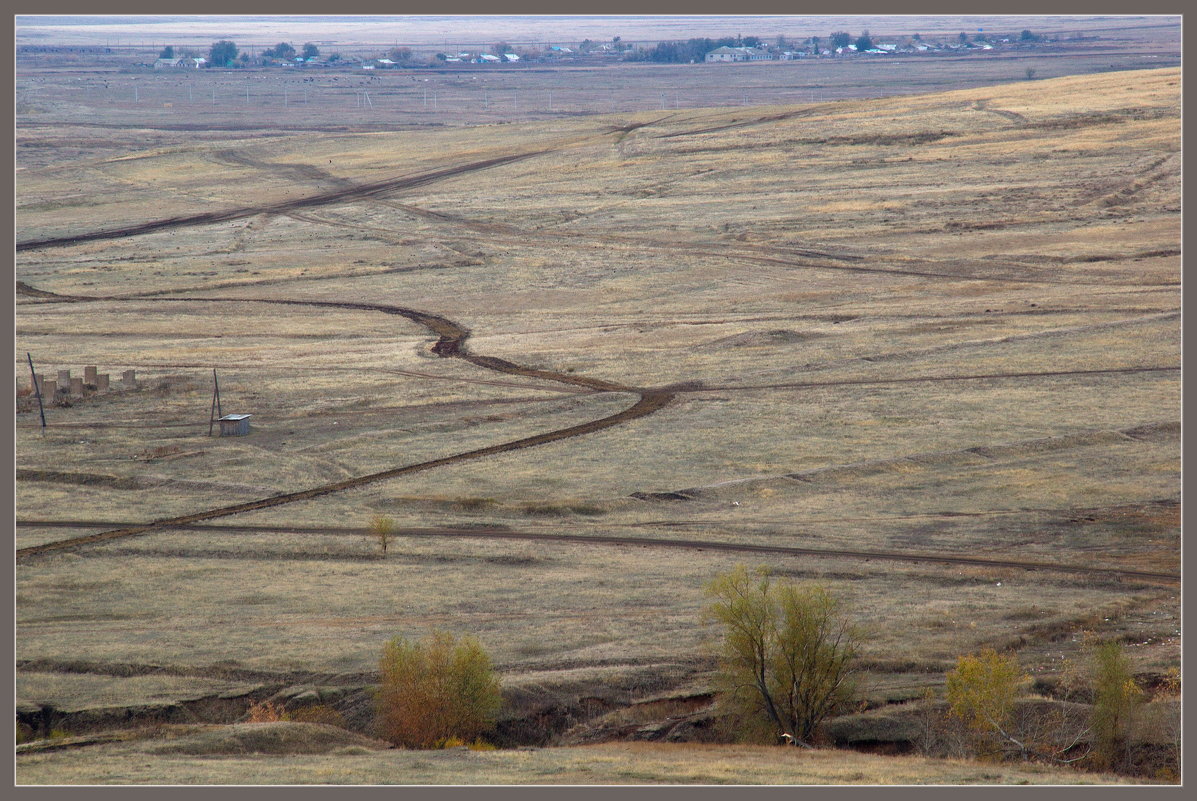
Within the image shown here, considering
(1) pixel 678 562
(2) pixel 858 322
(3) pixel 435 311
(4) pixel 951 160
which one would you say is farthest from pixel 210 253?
(1) pixel 678 562

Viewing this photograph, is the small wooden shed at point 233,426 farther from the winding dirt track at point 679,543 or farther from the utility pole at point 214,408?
the winding dirt track at point 679,543

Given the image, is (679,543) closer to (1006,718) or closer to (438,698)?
(438,698)

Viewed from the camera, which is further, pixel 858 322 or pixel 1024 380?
pixel 858 322

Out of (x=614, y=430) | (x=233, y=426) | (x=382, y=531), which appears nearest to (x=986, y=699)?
(x=382, y=531)

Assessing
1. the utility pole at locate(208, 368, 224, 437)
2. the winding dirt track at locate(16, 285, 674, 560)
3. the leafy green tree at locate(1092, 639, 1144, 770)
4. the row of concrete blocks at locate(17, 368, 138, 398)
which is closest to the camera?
the leafy green tree at locate(1092, 639, 1144, 770)

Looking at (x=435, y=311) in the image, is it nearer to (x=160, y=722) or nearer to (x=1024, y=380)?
(x=1024, y=380)

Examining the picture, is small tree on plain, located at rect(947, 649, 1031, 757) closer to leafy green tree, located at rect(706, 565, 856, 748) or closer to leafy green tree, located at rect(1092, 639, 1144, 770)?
leafy green tree, located at rect(1092, 639, 1144, 770)

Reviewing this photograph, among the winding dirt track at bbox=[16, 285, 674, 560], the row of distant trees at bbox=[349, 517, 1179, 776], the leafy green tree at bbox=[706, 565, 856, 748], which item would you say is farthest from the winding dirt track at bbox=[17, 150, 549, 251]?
the leafy green tree at bbox=[706, 565, 856, 748]
